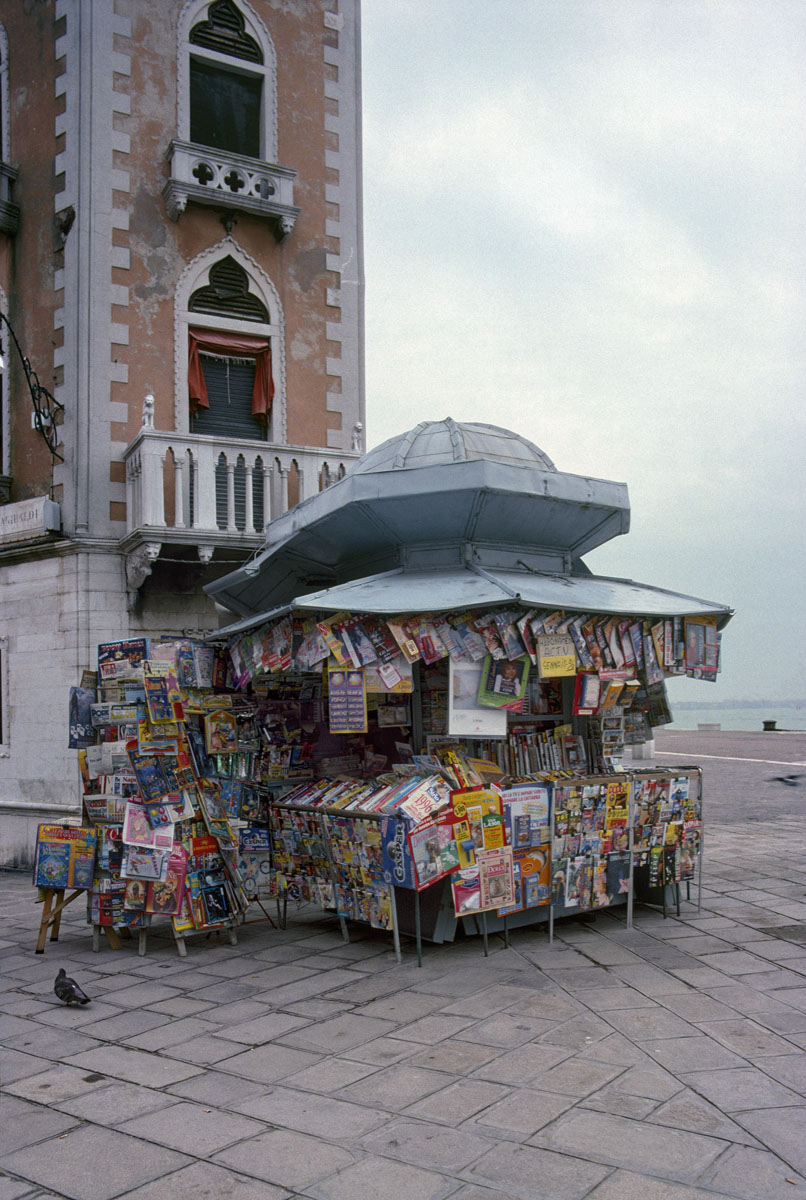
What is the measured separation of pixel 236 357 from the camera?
41.9 feet

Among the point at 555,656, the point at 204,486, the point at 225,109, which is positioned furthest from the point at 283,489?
the point at 225,109

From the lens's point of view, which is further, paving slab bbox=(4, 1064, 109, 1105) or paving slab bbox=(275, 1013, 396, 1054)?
paving slab bbox=(275, 1013, 396, 1054)

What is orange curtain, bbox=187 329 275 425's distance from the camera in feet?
40.5

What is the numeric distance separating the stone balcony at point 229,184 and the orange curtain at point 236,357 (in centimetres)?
148

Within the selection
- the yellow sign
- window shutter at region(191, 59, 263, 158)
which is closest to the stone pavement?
the yellow sign

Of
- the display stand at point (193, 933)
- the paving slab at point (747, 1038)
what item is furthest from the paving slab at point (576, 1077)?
the display stand at point (193, 933)

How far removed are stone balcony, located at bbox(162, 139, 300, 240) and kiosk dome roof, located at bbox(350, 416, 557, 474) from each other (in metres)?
5.44

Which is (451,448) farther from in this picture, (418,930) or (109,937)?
(109,937)

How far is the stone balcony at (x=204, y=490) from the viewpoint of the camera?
1098 cm

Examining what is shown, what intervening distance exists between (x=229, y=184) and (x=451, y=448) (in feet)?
21.5

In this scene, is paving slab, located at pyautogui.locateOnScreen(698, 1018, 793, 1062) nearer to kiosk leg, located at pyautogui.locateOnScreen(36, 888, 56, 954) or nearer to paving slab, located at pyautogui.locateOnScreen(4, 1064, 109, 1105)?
paving slab, located at pyautogui.locateOnScreen(4, 1064, 109, 1105)

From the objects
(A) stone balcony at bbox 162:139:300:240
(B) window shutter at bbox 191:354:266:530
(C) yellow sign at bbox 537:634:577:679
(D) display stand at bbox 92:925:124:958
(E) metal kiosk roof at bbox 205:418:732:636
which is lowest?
(D) display stand at bbox 92:925:124:958

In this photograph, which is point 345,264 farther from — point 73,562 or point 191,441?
point 73,562

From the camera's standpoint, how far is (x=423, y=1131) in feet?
13.6
